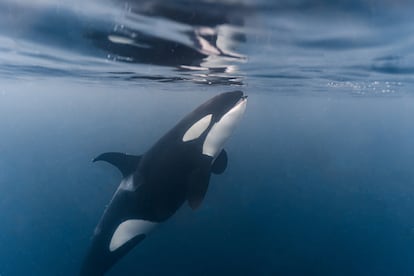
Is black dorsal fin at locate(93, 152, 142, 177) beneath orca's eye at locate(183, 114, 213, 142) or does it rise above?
beneath

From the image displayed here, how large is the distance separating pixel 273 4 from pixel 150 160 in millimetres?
4878

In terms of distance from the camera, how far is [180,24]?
9922mm

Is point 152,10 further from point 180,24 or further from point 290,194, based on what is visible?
point 290,194

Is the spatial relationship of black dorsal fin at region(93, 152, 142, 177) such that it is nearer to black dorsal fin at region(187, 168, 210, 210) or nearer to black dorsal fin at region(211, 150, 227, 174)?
black dorsal fin at region(187, 168, 210, 210)

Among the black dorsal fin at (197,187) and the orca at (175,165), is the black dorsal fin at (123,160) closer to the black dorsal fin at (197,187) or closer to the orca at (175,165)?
the orca at (175,165)

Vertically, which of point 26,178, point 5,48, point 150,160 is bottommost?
point 26,178

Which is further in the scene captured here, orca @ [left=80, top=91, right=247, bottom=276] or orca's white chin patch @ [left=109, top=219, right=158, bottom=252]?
orca's white chin patch @ [left=109, top=219, right=158, bottom=252]

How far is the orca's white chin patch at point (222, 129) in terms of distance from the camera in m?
9.44

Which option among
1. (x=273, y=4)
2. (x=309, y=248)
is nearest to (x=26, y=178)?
(x=309, y=248)

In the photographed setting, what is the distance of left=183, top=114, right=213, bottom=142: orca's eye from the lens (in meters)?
9.54

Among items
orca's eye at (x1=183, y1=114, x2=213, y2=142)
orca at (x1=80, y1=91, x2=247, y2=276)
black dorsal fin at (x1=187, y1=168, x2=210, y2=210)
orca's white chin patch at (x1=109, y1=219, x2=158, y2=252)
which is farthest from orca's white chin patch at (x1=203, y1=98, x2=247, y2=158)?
orca's white chin patch at (x1=109, y1=219, x2=158, y2=252)

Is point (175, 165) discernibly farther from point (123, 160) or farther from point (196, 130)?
point (123, 160)

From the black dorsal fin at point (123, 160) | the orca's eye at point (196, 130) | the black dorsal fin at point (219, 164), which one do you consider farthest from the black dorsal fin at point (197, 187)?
the black dorsal fin at point (123, 160)

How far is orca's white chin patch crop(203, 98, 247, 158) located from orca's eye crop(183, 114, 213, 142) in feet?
0.80
